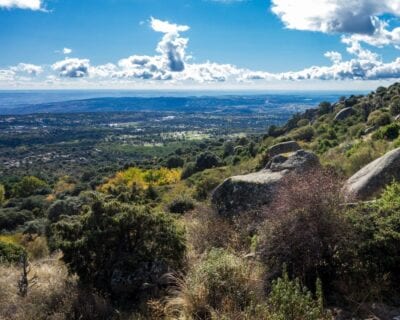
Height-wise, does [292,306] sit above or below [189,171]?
above

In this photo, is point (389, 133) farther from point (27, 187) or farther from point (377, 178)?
point (27, 187)

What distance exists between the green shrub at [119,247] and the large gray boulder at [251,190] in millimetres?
2644

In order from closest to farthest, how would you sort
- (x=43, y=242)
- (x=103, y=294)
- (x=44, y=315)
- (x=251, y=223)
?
(x=44, y=315), (x=103, y=294), (x=251, y=223), (x=43, y=242)

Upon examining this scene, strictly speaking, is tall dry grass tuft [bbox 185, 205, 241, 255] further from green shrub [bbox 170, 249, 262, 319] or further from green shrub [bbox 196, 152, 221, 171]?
green shrub [bbox 196, 152, 221, 171]

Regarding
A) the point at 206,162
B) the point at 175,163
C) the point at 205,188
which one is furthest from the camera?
the point at 175,163

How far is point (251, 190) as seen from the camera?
1105 centimetres

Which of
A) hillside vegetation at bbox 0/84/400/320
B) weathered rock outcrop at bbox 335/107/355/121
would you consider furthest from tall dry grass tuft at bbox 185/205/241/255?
weathered rock outcrop at bbox 335/107/355/121

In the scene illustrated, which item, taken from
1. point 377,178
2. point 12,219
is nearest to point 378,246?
point 377,178

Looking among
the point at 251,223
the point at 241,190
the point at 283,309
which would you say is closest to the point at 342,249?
the point at 283,309

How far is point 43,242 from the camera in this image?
29.2 meters

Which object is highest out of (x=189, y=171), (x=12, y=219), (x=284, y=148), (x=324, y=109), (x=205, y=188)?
(x=284, y=148)

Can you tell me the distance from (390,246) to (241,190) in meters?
5.07

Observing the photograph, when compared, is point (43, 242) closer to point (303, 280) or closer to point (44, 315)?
point (44, 315)

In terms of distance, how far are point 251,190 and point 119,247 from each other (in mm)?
4017
